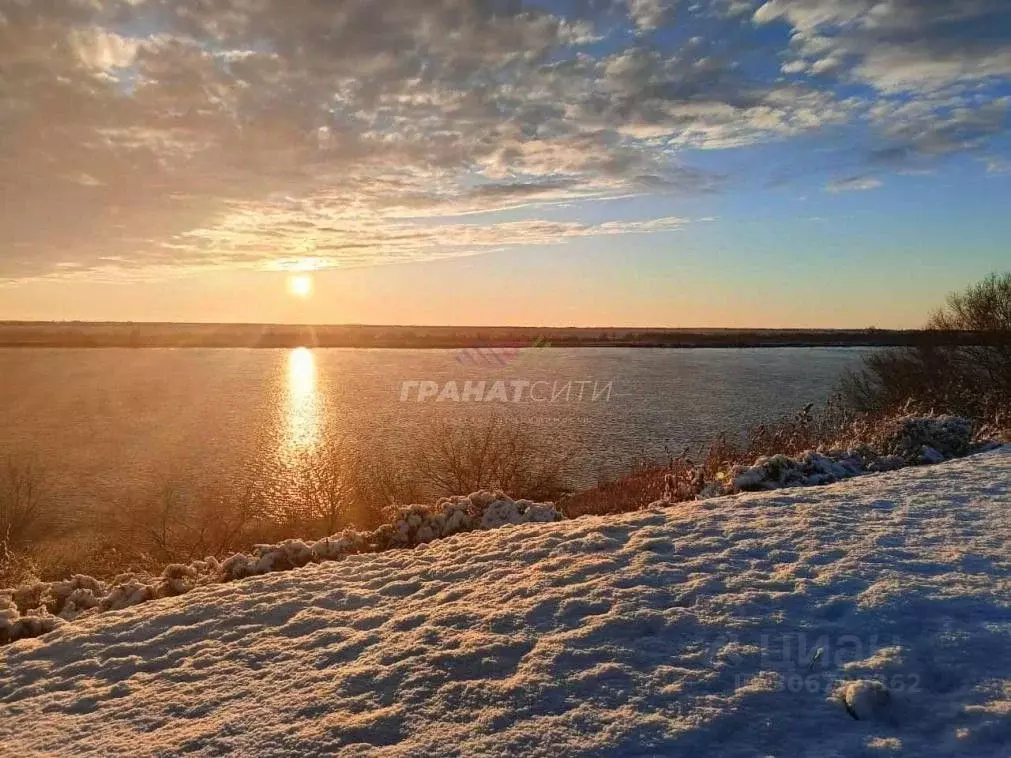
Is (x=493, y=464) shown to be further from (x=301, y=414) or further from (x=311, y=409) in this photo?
(x=311, y=409)

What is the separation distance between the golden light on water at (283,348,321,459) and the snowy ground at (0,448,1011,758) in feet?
63.0

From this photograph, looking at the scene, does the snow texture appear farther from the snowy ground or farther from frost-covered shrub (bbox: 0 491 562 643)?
frost-covered shrub (bbox: 0 491 562 643)

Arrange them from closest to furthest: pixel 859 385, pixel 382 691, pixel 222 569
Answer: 1. pixel 382 691
2. pixel 222 569
3. pixel 859 385

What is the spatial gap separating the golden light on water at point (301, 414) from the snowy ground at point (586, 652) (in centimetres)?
1921

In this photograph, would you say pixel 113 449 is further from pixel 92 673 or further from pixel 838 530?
pixel 838 530

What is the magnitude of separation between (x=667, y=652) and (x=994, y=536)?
13.7 feet

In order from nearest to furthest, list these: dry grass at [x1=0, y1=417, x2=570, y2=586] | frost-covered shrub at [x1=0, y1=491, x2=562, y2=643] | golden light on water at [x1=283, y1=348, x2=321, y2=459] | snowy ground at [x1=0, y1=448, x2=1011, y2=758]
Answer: snowy ground at [x1=0, y1=448, x2=1011, y2=758] → frost-covered shrub at [x1=0, y1=491, x2=562, y2=643] → dry grass at [x1=0, y1=417, x2=570, y2=586] → golden light on water at [x1=283, y1=348, x2=321, y2=459]

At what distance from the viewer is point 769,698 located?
15.3 ft

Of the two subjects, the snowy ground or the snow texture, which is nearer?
the snowy ground

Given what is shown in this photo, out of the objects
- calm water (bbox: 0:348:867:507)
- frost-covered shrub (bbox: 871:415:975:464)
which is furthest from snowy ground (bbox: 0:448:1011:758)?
calm water (bbox: 0:348:867:507)

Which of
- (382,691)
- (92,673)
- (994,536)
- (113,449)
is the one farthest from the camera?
(113,449)

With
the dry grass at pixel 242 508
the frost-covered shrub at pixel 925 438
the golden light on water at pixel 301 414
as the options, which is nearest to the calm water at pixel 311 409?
the golden light on water at pixel 301 414

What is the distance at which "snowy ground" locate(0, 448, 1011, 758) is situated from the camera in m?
4.50

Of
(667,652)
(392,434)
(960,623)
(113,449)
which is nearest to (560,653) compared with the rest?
(667,652)
